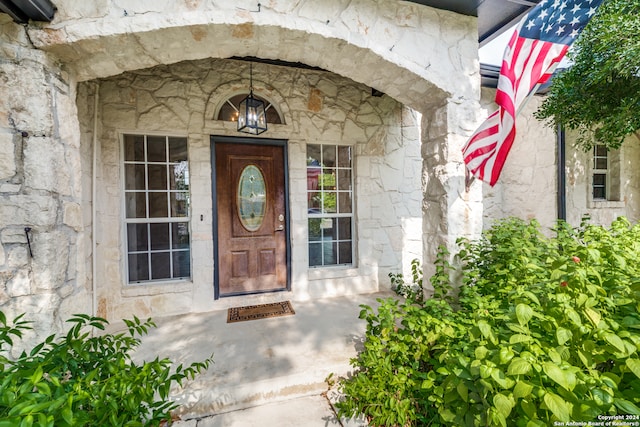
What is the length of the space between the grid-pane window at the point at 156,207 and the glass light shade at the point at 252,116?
2.26ft

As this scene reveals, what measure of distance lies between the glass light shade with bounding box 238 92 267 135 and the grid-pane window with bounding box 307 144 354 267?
2.38 feet

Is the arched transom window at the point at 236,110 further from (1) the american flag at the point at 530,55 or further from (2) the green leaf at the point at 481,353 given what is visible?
(2) the green leaf at the point at 481,353

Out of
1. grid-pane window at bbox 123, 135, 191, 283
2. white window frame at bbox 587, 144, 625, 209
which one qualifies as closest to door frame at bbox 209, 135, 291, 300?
grid-pane window at bbox 123, 135, 191, 283

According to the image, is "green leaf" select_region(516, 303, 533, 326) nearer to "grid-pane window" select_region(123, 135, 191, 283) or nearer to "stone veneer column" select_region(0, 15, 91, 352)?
"stone veneer column" select_region(0, 15, 91, 352)

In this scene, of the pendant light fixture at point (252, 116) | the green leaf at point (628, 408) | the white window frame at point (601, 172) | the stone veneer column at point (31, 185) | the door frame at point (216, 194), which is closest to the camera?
the green leaf at point (628, 408)

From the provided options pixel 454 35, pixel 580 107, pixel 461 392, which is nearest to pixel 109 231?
pixel 461 392

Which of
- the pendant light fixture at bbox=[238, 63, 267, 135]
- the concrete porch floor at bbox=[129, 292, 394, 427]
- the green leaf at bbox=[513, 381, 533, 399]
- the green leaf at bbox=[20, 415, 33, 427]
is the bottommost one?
the concrete porch floor at bbox=[129, 292, 394, 427]

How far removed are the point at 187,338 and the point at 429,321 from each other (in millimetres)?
1985

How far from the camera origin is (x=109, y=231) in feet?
9.00

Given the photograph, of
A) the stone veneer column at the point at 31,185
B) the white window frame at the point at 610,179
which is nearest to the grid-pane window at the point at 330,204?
the stone veneer column at the point at 31,185

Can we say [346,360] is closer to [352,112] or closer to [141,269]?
[141,269]

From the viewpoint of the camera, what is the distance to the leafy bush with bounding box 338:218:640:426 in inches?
33.6

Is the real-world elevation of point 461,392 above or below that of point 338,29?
below

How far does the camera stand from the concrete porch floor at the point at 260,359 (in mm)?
1681
